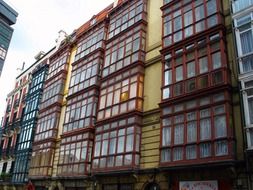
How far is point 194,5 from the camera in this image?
18.9 m

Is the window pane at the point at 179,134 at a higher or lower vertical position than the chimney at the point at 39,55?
lower

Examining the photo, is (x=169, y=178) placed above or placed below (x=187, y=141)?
below

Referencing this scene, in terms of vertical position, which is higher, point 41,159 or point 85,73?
point 85,73

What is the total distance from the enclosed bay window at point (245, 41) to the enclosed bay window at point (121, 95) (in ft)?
24.3

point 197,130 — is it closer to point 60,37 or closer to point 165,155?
point 165,155

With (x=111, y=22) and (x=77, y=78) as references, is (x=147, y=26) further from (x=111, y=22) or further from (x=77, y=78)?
(x=77, y=78)

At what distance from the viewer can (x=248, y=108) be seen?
14211mm

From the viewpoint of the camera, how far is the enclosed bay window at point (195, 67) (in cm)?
1612

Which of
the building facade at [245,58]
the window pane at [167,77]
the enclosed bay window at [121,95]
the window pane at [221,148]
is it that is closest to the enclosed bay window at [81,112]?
the enclosed bay window at [121,95]

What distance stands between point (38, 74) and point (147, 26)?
64.9 feet

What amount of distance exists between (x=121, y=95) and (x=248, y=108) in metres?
9.73

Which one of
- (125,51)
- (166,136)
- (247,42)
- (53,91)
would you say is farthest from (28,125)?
(247,42)

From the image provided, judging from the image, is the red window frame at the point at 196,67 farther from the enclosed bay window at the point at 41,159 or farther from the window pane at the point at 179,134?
the enclosed bay window at the point at 41,159

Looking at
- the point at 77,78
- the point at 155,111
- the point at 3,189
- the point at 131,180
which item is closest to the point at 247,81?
the point at 155,111
